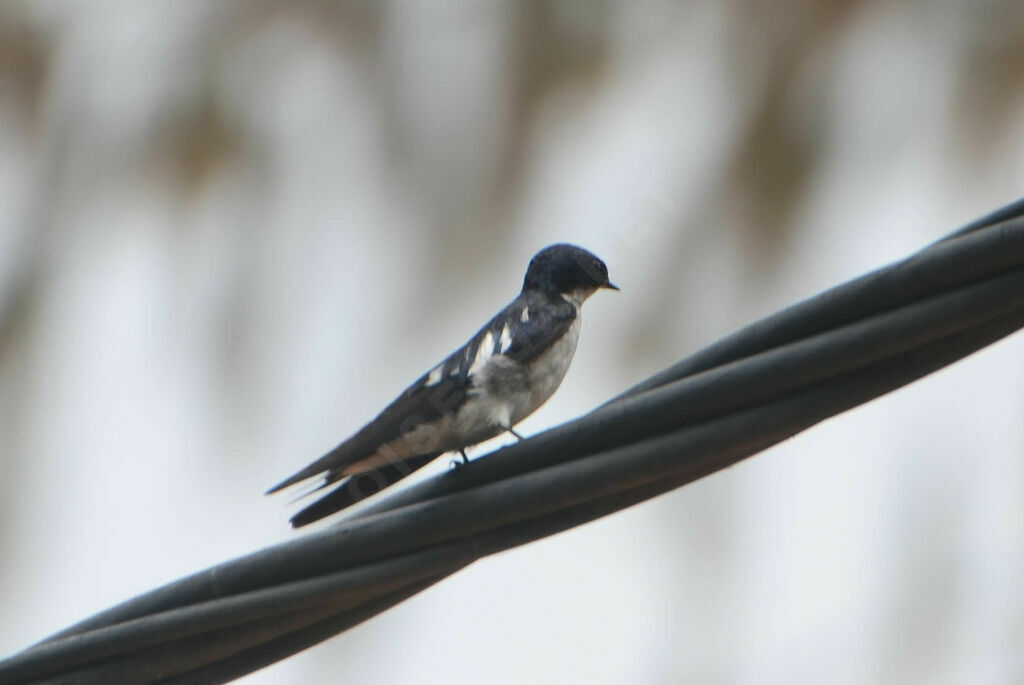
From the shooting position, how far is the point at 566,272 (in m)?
3.19

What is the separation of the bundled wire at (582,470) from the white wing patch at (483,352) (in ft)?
2.68

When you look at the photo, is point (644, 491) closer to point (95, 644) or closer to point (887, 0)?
point (95, 644)

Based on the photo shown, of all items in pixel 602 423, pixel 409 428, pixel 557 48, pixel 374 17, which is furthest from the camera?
pixel 374 17

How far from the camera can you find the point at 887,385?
1.72 metres

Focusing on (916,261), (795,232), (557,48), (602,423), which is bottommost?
(602,423)

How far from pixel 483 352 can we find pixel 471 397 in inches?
4.8

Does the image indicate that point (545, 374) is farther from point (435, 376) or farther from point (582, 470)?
point (582, 470)

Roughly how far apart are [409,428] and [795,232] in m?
6.19

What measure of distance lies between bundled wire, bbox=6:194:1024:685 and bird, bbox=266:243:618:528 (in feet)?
1.14

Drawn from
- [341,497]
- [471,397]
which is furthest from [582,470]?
[471,397]

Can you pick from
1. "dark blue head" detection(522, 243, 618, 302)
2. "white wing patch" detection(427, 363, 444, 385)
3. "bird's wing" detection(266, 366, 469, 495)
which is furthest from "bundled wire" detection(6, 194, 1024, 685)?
"dark blue head" detection(522, 243, 618, 302)

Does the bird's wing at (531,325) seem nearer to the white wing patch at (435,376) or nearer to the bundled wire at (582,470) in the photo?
the white wing patch at (435,376)

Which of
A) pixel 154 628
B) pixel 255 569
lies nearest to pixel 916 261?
pixel 255 569

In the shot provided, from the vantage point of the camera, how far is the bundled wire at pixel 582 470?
1658mm
